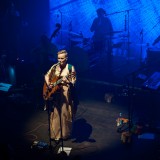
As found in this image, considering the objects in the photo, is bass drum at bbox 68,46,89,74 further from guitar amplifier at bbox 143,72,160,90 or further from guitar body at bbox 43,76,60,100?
guitar body at bbox 43,76,60,100

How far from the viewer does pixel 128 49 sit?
56.2ft

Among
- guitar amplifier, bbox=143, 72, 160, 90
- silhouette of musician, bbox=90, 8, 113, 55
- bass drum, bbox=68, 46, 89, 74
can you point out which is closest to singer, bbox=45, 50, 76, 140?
guitar amplifier, bbox=143, 72, 160, 90

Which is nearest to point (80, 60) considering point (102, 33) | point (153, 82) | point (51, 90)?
point (102, 33)

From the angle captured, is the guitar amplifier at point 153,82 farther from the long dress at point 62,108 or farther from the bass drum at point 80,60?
the long dress at point 62,108

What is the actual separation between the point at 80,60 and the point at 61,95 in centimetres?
762

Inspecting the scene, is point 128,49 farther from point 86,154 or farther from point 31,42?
point 86,154

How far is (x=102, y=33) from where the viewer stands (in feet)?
52.4

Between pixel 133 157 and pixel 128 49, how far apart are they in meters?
10.3

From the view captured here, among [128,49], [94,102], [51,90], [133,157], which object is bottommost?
[133,157]

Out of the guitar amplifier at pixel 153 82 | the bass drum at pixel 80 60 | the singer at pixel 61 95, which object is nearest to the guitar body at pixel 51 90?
the singer at pixel 61 95

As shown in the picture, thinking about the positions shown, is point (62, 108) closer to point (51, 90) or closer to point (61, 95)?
point (61, 95)

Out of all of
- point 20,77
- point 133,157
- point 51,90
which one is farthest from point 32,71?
point 133,157

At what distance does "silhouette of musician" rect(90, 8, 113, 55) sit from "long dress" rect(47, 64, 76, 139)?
25.0 ft

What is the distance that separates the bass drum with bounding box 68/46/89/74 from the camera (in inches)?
615
